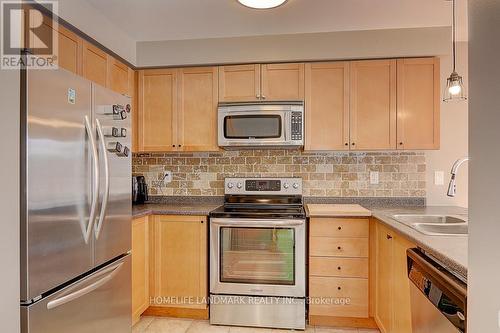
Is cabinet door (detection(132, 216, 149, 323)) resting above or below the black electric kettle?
below

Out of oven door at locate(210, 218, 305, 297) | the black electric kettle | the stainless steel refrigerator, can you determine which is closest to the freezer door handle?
the stainless steel refrigerator

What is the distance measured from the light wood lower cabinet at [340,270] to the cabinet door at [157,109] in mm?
1521

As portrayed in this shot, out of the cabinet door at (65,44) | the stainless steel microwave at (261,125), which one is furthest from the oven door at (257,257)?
the cabinet door at (65,44)

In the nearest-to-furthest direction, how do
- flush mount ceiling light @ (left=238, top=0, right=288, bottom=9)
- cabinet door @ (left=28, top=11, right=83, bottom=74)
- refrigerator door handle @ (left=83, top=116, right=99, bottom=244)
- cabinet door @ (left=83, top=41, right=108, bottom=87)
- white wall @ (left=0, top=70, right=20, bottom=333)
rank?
1. white wall @ (left=0, top=70, right=20, bottom=333)
2. refrigerator door handle @ (left=83, top=116, right=99, bottom=244)
3. cabinet door @ (left=28, top=11, right=83, bottom=74)
4. flush mount ceiling light @ (left=238, top=0, right=288, bottom=9)
5. cabinet door @ (left=83, top=41, right=108, bottom=87)

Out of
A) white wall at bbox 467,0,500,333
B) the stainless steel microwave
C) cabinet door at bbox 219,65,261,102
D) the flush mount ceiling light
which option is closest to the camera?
white wall at bbox 467,0,500,333

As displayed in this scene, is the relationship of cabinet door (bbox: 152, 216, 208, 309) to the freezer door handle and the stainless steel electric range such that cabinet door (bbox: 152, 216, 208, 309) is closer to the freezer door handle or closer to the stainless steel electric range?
the stainless steel electric range

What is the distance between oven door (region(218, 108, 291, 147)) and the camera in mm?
2697

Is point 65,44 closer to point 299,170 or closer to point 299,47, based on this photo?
point 299,47

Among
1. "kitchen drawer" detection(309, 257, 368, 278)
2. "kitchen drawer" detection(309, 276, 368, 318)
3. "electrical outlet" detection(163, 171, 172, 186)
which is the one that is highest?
"electrical outlet" detection(163, 171, 172, 186)

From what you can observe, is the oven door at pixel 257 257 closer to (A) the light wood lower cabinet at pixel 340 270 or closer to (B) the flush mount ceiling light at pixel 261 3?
(A) the light wood lower cabinet at pixel 340 270

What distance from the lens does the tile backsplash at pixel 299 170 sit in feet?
9.53

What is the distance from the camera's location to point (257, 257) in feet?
8.33

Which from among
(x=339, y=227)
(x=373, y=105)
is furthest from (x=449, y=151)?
(x=339, y=227)

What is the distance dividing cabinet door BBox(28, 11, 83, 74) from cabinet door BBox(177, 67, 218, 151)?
0.90 meters
